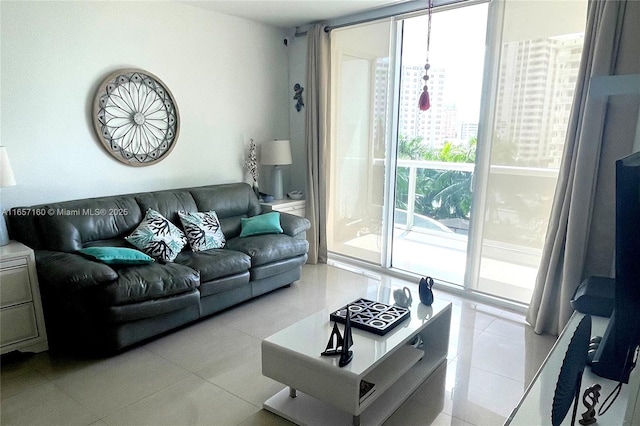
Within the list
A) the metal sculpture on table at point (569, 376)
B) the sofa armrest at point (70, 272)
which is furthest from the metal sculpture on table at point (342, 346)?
the sofa armrest at point (70, 272)

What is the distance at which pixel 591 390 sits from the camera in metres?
1.29

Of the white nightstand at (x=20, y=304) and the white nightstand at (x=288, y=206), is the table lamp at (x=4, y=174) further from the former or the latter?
the white nightstand at (x=288, y=206)

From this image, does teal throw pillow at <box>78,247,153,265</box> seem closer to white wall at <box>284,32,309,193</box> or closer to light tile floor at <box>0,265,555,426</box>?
light tile floor at <box>0,265,555,426</box>

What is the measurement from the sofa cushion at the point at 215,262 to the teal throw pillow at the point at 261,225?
481mm

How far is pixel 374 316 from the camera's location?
2262mm

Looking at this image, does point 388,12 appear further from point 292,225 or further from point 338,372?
point 338,372

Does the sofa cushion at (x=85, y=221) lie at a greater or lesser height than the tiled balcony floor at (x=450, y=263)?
greater

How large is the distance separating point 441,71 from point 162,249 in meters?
2.88

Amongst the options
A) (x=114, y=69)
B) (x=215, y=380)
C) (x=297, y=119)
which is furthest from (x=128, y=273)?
(x=297, y=119)

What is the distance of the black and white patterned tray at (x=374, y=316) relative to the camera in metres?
2.14

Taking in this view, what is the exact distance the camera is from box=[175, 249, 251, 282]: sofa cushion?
297 centimetres

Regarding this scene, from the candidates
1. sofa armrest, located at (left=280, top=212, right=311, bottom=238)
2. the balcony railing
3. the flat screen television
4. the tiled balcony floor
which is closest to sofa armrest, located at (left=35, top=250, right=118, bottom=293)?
sofa armrest, located at (left=280, top=212, right=311, bottom=238)

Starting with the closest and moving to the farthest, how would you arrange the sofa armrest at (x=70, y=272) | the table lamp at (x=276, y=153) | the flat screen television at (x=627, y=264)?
the flat screen television at (x=627, y=264), the sofa armrest at (x=70, y=272), the table lamp at (x=276, y=153)

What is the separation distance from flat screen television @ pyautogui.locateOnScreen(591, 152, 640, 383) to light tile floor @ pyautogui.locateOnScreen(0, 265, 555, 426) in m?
Answer: 1.06
